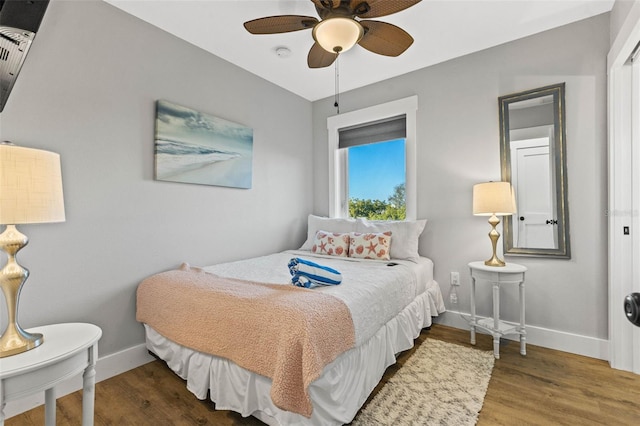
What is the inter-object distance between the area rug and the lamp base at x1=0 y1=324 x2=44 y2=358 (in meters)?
1.52

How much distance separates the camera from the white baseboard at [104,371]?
1.71 meters

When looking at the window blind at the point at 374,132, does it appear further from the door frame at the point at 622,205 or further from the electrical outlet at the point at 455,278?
the door frame at the point at 622,205

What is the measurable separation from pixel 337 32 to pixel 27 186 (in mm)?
1642

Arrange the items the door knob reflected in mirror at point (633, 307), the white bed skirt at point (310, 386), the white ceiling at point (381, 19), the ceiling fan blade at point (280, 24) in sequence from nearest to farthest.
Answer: the door knob reflected in mirror at point (633, 307) < the white bed skirt at point (310, 386) < the ceiling fan blade at point (280, 24) < the white ceiling at point (381, 19)

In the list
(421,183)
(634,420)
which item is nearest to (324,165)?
(421,183)

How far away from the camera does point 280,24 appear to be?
1.84 metres

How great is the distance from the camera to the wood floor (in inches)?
64.1

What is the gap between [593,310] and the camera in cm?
234

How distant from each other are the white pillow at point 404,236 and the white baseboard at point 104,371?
2.28 m

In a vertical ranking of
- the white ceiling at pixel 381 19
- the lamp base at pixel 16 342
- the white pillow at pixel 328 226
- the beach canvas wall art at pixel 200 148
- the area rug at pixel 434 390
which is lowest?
the area rug at pixel 434 390

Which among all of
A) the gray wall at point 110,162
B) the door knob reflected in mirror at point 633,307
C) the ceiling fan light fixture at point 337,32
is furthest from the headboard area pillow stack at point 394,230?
the door knob reflected in mirror at point 633,307

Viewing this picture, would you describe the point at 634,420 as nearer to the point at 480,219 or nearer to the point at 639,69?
the point at 480,219

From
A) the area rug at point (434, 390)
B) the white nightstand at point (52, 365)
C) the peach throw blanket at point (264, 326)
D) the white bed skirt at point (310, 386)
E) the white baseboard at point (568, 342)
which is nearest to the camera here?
the white nightstand at point (52, 365)

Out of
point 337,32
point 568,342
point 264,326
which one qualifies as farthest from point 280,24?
point 568,342
